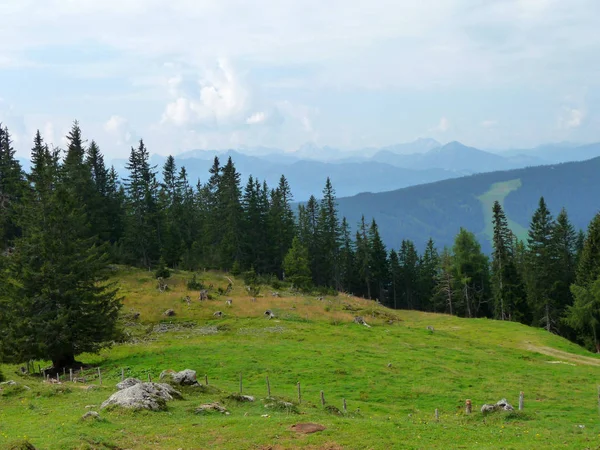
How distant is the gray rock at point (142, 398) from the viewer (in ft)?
72.6

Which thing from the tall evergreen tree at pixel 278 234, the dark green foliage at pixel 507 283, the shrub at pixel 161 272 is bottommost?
the dark green foliage at pixel 507 283

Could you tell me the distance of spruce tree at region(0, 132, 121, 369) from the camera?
117ft

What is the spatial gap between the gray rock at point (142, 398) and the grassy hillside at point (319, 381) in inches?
25.2

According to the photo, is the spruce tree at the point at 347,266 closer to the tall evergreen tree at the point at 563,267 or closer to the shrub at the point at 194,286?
the tall evergreen tree at the point at 563,267

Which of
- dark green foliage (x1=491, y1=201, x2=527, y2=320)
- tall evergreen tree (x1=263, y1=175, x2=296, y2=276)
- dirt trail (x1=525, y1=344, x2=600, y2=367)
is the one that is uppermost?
tall evergreen tree (x1=263, y1=175, x2=296, y2=276)

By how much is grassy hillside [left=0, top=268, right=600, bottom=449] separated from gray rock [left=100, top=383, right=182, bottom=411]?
0.64 meters

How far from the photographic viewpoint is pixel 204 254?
94125 millimetres

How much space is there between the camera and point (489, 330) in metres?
65.1

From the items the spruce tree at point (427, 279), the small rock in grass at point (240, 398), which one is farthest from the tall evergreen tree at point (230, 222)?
the small rock in grass at point (240, 398)

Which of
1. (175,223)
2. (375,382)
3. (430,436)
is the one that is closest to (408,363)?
(375,382)

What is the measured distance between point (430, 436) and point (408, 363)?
20336mm

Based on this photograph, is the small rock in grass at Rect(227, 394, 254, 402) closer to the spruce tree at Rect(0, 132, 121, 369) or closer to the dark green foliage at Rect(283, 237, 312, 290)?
the spruce tree at Rect(0, 132, 121, 369)

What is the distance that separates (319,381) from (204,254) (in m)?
64.3

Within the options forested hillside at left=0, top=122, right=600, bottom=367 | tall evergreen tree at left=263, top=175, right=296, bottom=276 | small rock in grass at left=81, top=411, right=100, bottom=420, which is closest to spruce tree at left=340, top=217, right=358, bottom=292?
forested hillside at left=0, top=122, right=600, bottom=367
